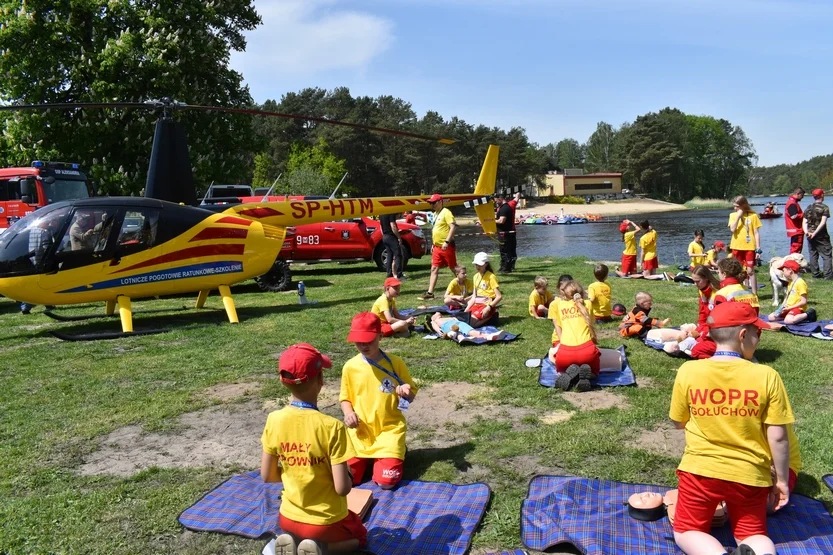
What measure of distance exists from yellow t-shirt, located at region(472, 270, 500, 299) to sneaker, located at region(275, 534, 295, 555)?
677 centimetres

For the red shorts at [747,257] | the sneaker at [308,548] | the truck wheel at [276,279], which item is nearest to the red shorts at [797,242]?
the red shorts at [747,257]

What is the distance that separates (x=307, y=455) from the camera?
315 cm

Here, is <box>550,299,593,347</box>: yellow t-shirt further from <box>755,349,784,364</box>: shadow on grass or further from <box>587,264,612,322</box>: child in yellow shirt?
<box>587,264,612,322</box>: child in yellow shirt

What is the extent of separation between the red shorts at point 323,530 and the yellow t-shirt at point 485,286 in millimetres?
6396

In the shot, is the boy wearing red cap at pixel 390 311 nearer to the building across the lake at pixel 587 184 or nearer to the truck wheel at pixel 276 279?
the truck wheel at pixel 276 279

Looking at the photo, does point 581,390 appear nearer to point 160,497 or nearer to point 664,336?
point 664,336

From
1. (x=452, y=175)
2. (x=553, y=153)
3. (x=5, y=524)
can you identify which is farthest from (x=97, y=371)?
(x=553, y=153)

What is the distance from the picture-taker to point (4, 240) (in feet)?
29.7

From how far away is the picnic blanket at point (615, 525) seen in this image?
11.4ft

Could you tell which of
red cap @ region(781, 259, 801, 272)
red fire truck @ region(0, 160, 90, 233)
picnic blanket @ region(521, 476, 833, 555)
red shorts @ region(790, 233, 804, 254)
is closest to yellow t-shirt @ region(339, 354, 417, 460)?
picnic blanket @ region(521, 476, 833, 555)

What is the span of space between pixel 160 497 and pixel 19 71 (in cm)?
2314

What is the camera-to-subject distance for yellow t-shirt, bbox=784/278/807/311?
870 centimetres

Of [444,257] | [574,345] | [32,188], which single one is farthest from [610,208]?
[574,345]

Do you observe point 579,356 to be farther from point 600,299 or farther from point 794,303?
point 794,303
